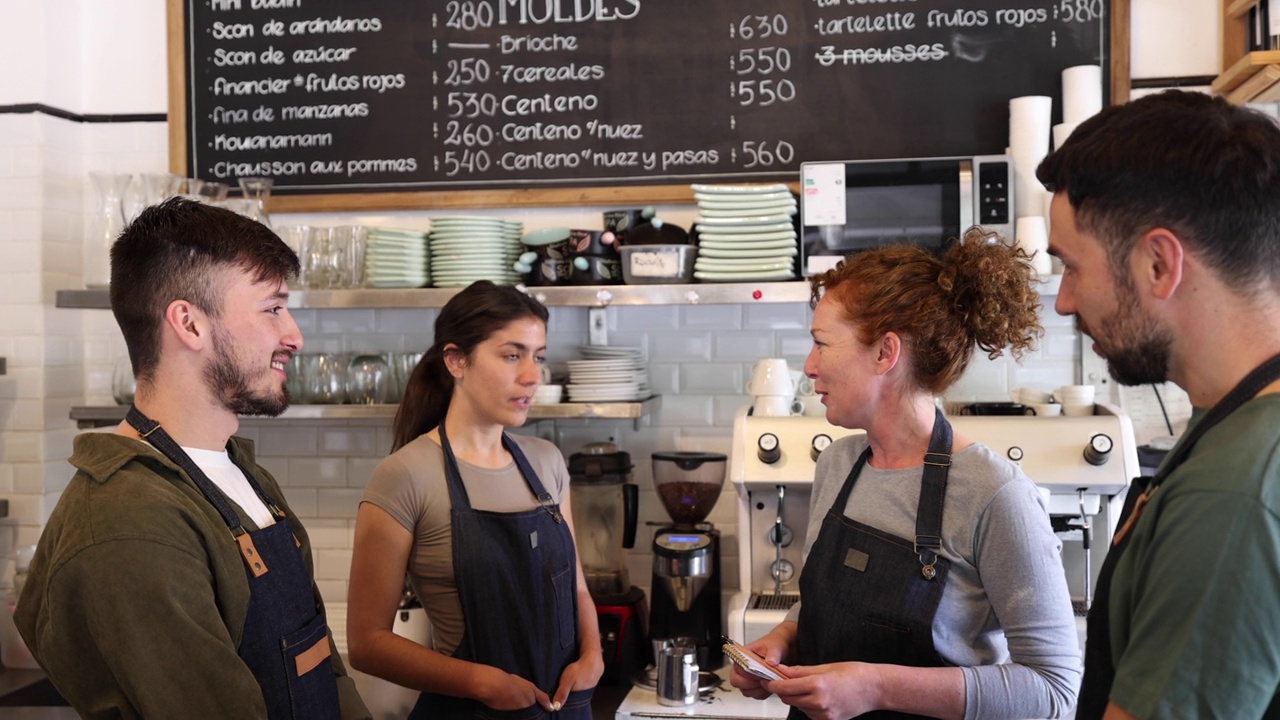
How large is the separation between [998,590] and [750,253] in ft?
5.18

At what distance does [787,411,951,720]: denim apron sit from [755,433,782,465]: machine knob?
816 millimetres

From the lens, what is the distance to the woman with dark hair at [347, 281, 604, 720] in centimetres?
243

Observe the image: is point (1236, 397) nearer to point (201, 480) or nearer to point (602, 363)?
point (201, 480)

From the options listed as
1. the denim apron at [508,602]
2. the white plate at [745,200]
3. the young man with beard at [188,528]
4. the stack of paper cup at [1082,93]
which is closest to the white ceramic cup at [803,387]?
the white plate at [745,200]

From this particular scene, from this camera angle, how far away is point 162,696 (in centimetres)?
144

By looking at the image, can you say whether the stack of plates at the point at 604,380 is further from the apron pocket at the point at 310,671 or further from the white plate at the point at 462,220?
the apron pocket at the point at 310,671

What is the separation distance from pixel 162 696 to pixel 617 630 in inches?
70.9

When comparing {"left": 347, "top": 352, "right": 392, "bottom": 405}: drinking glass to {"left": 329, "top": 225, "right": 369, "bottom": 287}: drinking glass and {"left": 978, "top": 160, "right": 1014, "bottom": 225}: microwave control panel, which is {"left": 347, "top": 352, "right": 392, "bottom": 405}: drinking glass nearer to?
{"left": 329, "top": 225, "right": 369, "bottom": 287}: drinking glass

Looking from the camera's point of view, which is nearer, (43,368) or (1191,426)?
(1191,426)

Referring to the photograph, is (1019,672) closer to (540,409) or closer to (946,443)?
(946,443)

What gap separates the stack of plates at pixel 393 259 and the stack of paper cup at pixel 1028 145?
1.78 m

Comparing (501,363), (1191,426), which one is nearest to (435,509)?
(501,363)

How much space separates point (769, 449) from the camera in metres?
2.88

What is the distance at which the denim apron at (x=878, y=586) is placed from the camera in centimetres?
184
